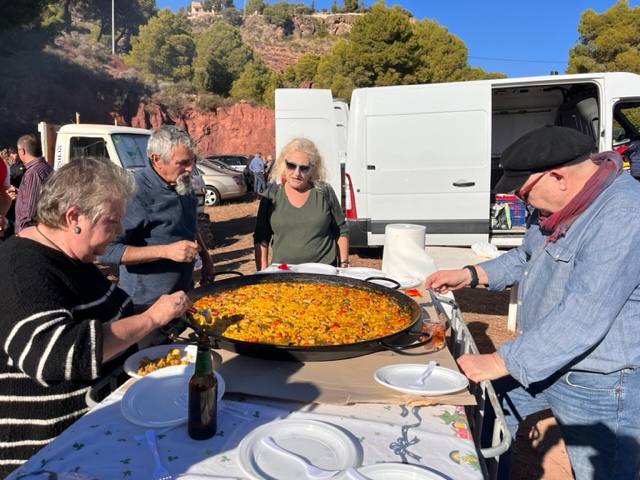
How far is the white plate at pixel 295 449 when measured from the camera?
4.42ft

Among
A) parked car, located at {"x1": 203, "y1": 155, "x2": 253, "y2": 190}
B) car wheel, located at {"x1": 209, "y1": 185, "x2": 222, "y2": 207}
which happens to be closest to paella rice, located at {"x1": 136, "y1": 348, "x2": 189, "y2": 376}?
car wheel, located at {"x1": 209, "y1": 185, "x2": 222, "y2": 207}

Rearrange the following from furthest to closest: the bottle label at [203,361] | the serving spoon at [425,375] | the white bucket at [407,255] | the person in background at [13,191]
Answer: the person in background at [13,191] < the white bucket at [407,255] < the serving spoon at [425,375] < the bottle label at [203,361]

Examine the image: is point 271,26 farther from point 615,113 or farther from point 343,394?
point 343,394

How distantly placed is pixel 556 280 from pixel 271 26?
85013 millimetres

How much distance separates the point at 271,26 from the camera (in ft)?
259

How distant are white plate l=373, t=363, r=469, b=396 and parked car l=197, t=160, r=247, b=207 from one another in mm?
15516

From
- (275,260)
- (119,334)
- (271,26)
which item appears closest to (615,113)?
(275,260)

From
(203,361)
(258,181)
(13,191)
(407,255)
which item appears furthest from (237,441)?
(258,181)

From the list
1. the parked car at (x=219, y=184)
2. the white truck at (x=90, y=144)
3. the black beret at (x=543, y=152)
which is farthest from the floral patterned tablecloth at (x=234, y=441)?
the parked car at (x=219, y=184)

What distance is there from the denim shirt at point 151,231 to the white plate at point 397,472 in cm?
219

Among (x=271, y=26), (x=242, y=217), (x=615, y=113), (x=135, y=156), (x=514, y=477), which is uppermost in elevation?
(x=271, y=26)

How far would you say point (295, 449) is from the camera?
1.45 m

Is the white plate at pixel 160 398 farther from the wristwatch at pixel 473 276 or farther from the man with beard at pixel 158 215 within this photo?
the wristwatch at pixel 473 276

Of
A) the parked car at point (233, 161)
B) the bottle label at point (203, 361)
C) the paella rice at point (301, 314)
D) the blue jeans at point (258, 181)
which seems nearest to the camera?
the bottle label at point (203, 361)
